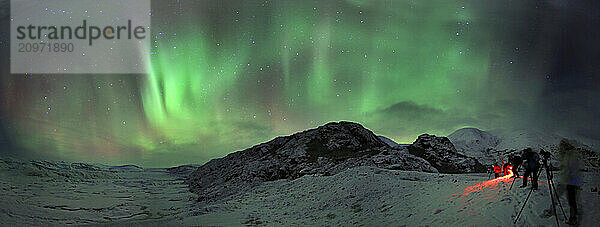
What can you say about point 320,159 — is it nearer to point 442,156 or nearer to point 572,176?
point 442,156

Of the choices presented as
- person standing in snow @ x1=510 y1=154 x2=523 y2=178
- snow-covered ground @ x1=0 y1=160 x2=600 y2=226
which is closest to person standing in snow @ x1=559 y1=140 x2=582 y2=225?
snow-covered ground @ x1=0 y1=160 x2=600 y2=226

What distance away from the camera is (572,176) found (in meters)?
11.6

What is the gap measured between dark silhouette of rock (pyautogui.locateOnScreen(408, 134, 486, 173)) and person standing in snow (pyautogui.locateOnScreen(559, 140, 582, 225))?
38776 millimetres

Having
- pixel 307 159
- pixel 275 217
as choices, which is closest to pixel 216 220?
pixel 275 217

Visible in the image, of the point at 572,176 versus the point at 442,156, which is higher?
the point at 442,156

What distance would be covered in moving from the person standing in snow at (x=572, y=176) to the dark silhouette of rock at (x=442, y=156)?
127 feet

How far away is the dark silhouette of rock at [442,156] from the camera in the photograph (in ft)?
165

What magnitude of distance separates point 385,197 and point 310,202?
6910mm

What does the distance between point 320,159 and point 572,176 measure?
42.1 metres

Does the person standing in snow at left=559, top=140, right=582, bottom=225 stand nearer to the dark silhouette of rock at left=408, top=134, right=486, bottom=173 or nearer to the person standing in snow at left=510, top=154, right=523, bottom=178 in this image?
the person standing in snow at left=510, top=154, right=523, bottom=178

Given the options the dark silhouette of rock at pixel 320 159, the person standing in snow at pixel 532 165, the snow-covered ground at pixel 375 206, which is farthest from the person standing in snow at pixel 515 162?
the dark silhouette of rock at pixel 320 159

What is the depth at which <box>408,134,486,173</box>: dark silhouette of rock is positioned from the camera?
50406 millimetres

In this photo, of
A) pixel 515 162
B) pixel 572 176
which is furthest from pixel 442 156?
pixel 572 176

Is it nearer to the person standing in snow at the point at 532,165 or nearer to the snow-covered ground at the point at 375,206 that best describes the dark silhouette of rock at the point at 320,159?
the snow-covered ground at the point at 375,206
